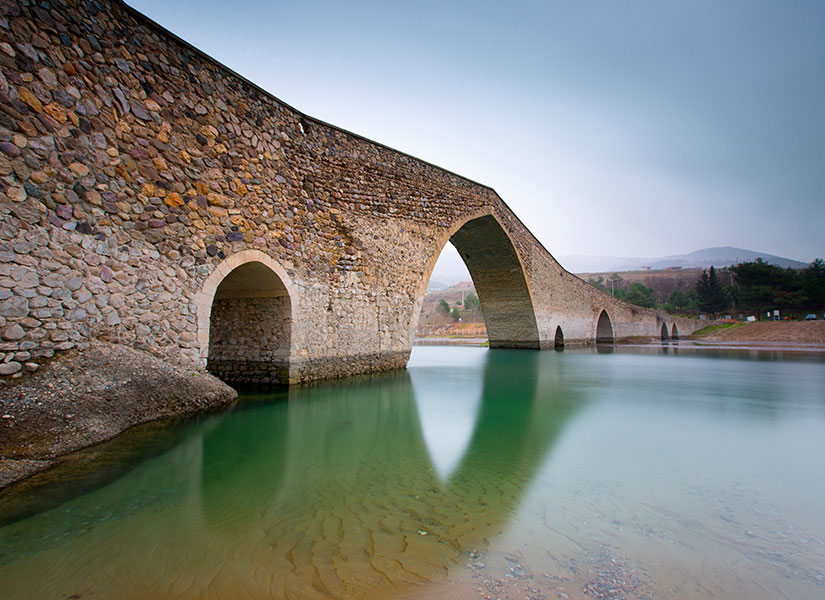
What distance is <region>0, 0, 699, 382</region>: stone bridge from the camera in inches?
160

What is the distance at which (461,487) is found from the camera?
2.84 m

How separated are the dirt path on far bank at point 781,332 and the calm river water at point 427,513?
115 ft

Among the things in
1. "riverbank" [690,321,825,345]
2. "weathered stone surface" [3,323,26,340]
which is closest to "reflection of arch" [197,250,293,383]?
"weathered stone surface" [3,323,26,340]

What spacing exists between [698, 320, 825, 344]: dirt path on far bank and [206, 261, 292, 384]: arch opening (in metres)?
37.5

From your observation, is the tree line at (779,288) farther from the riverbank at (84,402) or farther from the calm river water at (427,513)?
the riverbank at (84,402)

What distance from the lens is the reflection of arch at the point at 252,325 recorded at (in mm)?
7205

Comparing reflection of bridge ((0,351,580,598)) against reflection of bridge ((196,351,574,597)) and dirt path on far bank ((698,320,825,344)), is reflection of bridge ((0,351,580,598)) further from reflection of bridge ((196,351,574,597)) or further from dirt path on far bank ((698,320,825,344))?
dirt path on far bank ((698,320,825,344))

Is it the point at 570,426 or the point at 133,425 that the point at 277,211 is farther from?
the point at 570,426

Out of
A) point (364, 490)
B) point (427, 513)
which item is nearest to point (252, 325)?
point (364, 490)

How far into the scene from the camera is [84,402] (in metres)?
3.84

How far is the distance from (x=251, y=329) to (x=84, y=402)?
3808 mm

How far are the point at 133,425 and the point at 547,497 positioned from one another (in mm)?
4053

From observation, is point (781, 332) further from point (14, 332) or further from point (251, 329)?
point (14, 332)

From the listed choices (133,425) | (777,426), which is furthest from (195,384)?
(777,426)
